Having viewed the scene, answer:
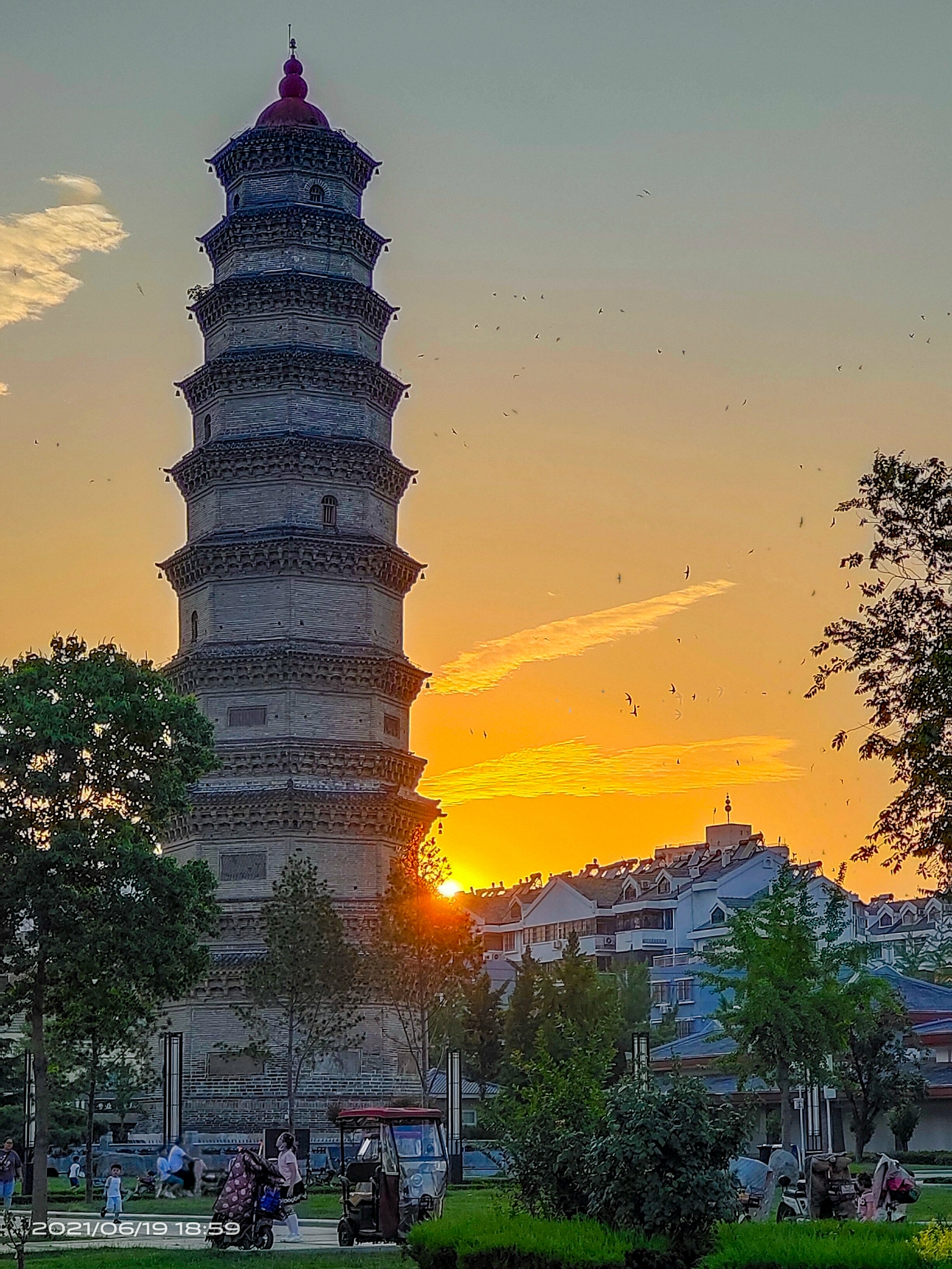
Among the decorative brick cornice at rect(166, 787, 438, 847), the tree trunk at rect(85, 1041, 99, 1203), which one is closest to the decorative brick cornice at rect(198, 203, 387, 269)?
the decorative brick cornice at rect(166, 787, 438, 847)

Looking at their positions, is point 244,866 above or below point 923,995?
above

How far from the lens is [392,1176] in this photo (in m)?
26.5

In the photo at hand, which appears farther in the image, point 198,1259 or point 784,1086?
point 784,1086

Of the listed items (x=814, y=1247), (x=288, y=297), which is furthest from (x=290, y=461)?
(x=814, y=1247)

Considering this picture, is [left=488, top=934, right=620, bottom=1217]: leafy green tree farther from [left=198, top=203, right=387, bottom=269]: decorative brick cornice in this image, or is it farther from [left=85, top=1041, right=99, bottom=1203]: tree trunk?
[left=198, top=203, right=387, bottom=269]: decorative brick cornice

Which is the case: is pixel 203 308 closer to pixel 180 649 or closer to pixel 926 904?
pixel 180 649

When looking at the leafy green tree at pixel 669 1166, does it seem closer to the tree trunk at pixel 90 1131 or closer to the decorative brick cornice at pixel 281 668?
the tree trunk at pixel 90 1131

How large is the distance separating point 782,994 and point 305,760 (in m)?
16.1

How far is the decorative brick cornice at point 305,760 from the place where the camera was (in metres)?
55.7

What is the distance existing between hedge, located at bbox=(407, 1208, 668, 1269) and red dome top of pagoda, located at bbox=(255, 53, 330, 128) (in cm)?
4968

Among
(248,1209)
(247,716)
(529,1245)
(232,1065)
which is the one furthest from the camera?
(247,716)

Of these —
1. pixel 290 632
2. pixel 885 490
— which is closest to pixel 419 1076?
pixel 290 632

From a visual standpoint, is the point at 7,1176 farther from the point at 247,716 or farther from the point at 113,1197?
the point at 247,716

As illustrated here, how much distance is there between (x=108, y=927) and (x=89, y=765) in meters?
2.87
